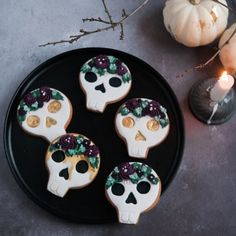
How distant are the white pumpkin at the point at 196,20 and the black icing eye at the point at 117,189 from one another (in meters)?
0.40

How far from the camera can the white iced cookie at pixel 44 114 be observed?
1.08 meters

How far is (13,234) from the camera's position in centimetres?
108

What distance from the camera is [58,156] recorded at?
1047 millimetres

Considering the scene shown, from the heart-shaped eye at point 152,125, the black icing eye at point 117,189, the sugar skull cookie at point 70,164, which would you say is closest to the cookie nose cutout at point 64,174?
the sugar skull cookie at point 70,164

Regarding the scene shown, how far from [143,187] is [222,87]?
0.95ft

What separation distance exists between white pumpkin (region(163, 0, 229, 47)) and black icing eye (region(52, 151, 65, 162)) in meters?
0.42

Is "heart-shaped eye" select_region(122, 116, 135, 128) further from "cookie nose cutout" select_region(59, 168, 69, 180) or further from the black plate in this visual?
"cookie nose cutout" select_region(59, 168, 69, 180)

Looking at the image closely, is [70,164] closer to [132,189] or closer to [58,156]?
[58,156]

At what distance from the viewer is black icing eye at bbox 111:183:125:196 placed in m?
1.02

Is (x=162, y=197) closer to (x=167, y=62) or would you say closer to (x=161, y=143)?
(x=161, y=143)

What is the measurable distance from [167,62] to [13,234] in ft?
1.93

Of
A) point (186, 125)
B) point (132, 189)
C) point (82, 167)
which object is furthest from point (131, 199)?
point (186, 125)

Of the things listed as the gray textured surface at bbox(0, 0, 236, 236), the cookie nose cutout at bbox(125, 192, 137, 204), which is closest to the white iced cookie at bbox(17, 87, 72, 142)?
the gray textured surface at bbox(0, 0, 236, 236)

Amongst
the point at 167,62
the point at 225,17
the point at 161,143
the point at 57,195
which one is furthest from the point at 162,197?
the point at 225,17
